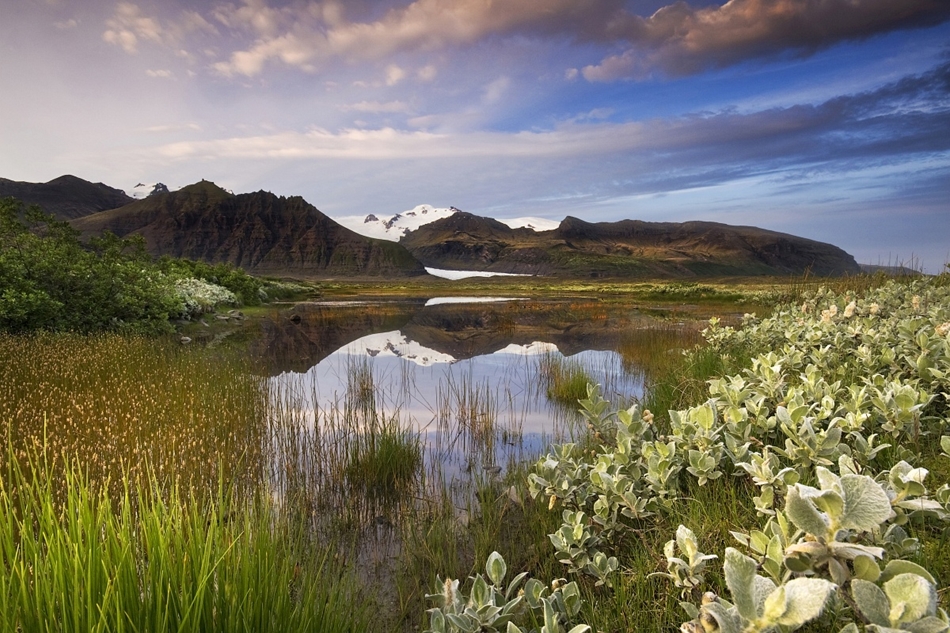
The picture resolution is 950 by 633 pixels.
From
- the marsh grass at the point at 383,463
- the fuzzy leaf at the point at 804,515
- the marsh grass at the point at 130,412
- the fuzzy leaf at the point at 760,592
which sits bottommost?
the marsh grass at the point at 383,463

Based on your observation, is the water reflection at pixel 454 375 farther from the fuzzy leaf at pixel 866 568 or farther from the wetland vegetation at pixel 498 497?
the fuzzy leaf at pixel 866 568

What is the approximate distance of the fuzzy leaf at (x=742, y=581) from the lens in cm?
120

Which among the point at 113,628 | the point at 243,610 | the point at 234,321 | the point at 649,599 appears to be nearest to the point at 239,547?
the point at 243,610

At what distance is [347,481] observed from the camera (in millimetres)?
5344

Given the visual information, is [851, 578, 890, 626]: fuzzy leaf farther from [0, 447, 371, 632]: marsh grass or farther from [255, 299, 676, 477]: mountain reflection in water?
[255, 299, 676, 477]: mountain reflection in water

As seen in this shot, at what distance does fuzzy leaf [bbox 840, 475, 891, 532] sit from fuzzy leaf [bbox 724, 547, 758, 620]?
0.29 meters

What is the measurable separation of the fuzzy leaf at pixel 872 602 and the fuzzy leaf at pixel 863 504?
15 cm

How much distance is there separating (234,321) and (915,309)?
23.1 metres

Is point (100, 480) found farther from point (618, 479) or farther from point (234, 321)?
point (234, 321)

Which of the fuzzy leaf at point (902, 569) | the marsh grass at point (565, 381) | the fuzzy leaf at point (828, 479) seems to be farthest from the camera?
the marsh grass at point (565, 381)

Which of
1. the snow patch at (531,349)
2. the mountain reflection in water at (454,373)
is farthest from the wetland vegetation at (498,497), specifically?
the snow patch at (531,349)

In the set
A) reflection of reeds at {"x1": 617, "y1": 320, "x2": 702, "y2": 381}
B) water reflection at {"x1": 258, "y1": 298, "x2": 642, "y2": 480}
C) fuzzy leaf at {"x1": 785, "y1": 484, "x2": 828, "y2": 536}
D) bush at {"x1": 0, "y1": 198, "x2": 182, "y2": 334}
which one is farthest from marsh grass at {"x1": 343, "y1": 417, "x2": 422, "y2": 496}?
bush at {"x1": 0, "y1": 198, "x2": 182, "y2": 334}

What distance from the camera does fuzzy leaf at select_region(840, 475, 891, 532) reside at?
123 cm

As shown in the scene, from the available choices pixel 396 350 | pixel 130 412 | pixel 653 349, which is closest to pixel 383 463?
pixel 130 412
